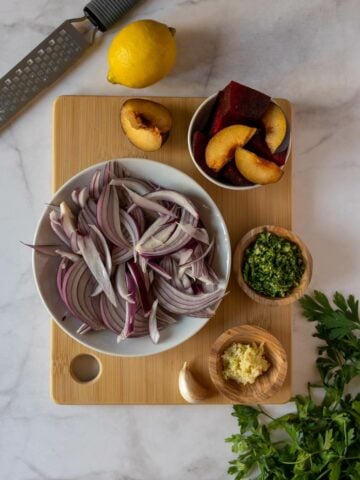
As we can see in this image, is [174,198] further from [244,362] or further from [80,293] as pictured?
[244,362]

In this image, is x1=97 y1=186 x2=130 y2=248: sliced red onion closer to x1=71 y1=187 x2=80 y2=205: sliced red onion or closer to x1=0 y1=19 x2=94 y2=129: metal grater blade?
x1=71 y1=187 x2=80 y2=205: sliced red onion

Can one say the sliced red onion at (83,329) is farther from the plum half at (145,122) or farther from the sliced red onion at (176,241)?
the plum half at (145,122)

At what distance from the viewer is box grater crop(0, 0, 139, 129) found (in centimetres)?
146

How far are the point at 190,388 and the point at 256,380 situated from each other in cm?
17

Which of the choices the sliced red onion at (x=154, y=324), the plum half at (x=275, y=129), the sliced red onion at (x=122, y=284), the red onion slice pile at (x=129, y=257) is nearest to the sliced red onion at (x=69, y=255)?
the red onion slice pile at (x=129, y=257)

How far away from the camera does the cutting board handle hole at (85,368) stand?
1.52m

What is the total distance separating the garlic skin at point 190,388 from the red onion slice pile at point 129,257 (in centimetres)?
14

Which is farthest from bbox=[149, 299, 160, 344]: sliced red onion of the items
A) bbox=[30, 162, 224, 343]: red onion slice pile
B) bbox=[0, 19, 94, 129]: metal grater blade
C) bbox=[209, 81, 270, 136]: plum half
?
bbox=[0, 19, 94, 129]: metal grater blade

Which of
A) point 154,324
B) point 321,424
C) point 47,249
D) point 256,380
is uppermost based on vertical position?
point 47,249

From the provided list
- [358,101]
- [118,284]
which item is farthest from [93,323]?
[358,101]

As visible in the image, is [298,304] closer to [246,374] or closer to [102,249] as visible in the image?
[246,374]

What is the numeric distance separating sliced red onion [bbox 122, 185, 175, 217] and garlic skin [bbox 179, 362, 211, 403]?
0.40 m

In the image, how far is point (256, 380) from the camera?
1472 mm

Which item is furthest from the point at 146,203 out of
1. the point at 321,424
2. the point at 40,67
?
the point at 321,424
